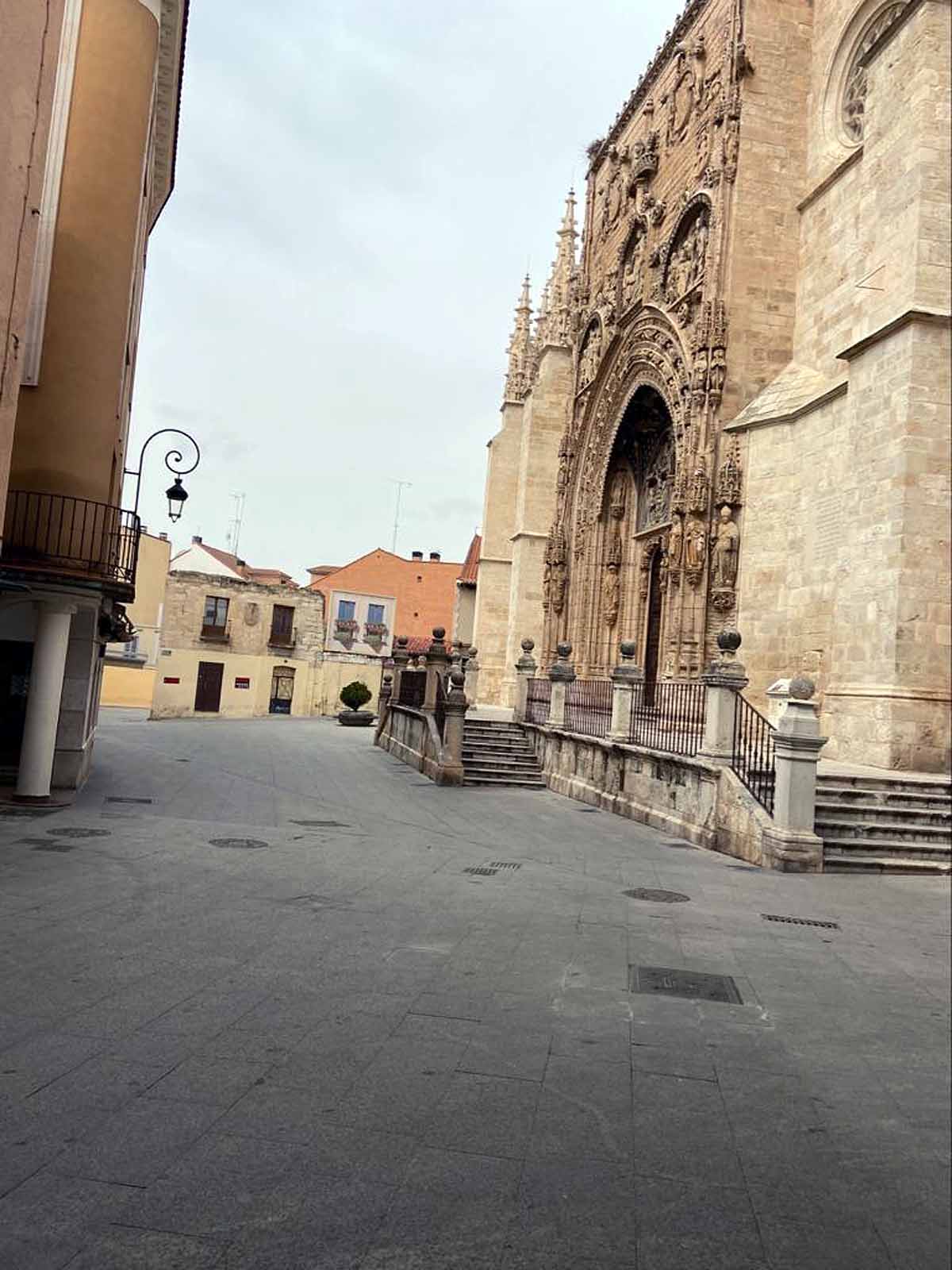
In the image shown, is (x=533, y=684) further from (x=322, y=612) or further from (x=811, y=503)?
(x=322, y=612)

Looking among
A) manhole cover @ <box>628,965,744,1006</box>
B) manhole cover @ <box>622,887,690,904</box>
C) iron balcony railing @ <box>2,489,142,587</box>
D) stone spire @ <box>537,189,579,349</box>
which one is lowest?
manhole cover @ <box>622,887,690,904</box>

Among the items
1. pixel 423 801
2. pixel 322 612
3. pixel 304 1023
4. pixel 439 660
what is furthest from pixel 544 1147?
pixel 322 612

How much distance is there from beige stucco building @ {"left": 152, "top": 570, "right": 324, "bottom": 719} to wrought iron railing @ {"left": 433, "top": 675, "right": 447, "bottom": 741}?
78.9 ft

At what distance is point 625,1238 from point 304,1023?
1969 millimetres

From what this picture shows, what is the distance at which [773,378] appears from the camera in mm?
17828

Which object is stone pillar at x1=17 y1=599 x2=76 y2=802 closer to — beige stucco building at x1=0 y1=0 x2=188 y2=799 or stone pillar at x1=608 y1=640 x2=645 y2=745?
beige stucco building at x1=0 y1=0 x2=188 y2=799

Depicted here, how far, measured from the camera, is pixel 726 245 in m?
18.2

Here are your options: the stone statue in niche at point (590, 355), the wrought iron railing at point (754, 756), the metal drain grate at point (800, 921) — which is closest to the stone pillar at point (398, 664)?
the stone statue in niche at point (590, 355)

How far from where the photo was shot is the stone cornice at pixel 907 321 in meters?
12.0

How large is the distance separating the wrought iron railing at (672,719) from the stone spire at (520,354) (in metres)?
24.2

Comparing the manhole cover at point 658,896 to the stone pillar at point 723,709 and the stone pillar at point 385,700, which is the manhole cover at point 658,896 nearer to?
the stone pillar at point 723,709

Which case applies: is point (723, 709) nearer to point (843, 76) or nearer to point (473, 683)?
point (843, 76)

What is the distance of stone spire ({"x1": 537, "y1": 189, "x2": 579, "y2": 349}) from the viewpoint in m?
32.3

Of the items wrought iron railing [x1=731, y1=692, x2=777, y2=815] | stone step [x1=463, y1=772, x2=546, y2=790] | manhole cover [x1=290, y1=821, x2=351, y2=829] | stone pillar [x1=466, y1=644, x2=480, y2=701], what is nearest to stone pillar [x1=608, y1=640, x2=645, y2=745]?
wrought iron railing [x1=731, y1=692, x2=777, y2=815]
